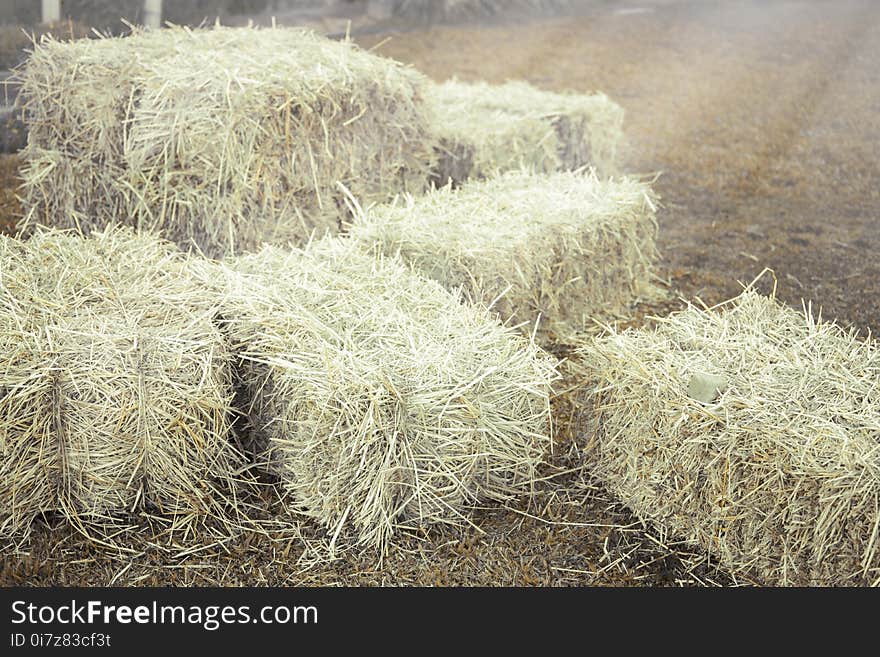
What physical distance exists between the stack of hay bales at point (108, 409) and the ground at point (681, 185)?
129 millimetres

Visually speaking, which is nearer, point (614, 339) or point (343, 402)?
point (343, 402)

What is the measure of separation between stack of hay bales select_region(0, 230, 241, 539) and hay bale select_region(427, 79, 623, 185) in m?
1.84

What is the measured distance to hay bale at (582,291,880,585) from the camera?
1.93m

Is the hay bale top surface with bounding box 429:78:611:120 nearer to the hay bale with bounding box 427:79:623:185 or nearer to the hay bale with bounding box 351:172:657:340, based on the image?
the hay bale with bounding box 427:79:623:185

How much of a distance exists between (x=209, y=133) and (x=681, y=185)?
269cm

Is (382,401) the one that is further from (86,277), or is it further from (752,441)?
(86,277)

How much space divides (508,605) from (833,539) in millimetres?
764

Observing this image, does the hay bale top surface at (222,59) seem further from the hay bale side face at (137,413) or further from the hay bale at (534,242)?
the hay bale side face at (137,413)

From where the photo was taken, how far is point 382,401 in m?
2.07

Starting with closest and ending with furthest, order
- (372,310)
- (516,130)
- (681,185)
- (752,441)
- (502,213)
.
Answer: (752,441)
(372,310)
(502,213)
(516,130)
(681,185)

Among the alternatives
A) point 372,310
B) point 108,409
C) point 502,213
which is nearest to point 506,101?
point 502,213

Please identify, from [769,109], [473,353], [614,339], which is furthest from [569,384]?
[769,109]

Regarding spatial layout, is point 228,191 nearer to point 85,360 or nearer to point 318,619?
point 85,360

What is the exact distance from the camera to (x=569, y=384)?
9.98 feet
